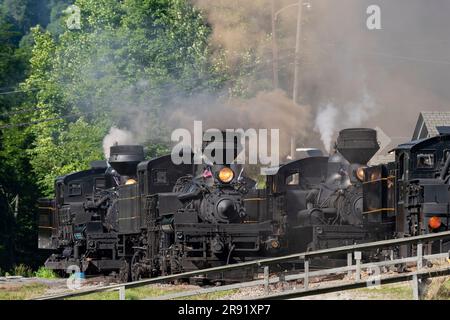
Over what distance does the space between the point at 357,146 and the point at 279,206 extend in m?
2.70

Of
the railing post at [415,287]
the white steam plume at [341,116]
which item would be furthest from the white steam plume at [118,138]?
the railing post at [415,287]

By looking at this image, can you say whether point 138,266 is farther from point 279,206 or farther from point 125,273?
point 279,206

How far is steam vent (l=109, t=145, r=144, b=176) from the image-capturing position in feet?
106

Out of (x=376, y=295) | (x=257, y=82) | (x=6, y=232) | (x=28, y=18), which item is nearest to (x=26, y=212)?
(x=6, y=232)

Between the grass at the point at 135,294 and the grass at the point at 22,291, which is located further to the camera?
the grass at the point at 22,291

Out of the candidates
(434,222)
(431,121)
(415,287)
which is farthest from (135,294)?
(431,121)

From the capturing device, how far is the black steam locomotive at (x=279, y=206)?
23.1 m

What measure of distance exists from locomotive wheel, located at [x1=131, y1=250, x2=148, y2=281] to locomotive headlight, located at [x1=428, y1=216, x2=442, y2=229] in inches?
362

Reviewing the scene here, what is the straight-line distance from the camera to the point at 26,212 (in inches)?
2279

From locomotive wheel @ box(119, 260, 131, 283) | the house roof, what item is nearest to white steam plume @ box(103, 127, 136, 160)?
the house roof

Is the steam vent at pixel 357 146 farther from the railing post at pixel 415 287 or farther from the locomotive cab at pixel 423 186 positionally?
the railing post at pixel 415 287

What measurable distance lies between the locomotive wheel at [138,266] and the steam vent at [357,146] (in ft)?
20.1

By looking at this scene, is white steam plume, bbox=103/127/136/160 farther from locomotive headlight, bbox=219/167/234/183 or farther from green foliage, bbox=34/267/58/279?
locomotive headlight, bbox=219/167/234/183

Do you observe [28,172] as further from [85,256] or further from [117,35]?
[85,256]
